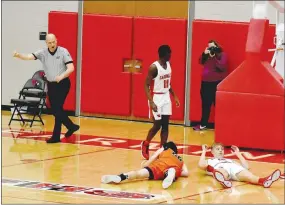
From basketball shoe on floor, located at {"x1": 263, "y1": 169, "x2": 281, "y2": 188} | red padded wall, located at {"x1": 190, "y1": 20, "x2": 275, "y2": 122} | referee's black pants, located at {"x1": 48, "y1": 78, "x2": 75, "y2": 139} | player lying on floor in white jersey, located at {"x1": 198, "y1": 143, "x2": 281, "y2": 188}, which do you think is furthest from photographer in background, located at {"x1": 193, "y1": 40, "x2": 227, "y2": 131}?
basketball shoe on floor, located at {"x1": 263, "y1": 169, "x2": 281, "y2": 188}

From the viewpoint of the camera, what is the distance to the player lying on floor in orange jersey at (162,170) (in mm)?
11297

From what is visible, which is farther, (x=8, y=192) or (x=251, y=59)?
(x=251, y=59)

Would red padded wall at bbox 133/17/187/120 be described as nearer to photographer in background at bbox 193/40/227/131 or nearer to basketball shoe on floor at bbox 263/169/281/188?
photographer in background at bbox 193/40/227/131

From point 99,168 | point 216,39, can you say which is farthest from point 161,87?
point 216,39

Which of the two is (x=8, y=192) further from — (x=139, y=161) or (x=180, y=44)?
(x=180, y=44)

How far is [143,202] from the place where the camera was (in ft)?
33.4

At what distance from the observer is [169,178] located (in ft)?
37.1

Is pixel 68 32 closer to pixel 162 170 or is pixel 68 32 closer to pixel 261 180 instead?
pixel 162 170

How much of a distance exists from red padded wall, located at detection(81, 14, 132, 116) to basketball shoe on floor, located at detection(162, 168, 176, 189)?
24.2 feet

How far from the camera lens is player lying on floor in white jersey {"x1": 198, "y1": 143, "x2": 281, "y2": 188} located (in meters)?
11.4

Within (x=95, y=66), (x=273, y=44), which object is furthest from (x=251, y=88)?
(x=95, y=66)

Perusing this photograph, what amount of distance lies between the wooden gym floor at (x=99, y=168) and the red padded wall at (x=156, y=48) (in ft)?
3.07

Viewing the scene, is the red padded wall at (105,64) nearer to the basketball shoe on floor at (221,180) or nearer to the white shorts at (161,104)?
the white shorts at (161,104)

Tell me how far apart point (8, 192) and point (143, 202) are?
66.2 inches
